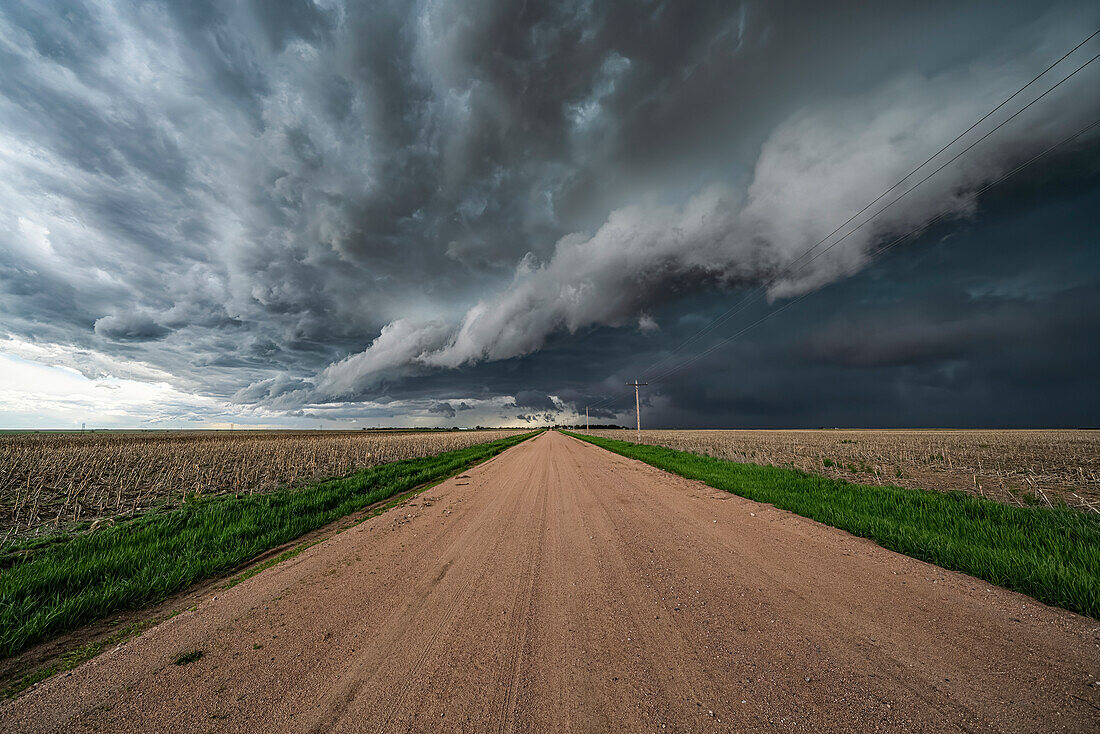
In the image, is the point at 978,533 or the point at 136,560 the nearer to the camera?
the point at 136,560

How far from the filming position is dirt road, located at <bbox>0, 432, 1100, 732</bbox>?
2939 millimetres

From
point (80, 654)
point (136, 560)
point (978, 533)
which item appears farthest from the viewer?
point (978, 533)

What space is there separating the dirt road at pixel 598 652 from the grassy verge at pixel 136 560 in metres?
1.15

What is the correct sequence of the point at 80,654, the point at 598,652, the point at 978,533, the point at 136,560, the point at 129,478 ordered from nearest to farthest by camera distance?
the point at 598,652 < the point at 80,654 < the point at 136,560 < the point at 978,533 < the point at 129,478

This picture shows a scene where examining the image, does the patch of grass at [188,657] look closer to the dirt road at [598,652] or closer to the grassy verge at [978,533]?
the dirt road at [598,652]

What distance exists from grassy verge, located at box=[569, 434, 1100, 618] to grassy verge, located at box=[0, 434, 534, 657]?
1148cm

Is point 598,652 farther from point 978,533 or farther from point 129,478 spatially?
point 129,478

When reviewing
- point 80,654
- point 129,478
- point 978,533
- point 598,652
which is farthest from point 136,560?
point 129,478

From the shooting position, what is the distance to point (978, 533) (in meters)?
6.98

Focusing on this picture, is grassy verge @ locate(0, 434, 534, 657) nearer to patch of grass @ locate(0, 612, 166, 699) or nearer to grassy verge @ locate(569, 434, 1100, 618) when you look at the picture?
patch of grass @ locate(0, 612, 166, 699)

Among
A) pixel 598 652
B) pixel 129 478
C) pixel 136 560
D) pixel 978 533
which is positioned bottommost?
pixel 978 533

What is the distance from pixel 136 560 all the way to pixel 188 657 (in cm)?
391

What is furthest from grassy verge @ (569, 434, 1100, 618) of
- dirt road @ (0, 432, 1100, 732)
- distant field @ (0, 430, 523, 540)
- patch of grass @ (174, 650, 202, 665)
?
distant field @ (0, 430, 523, 540)

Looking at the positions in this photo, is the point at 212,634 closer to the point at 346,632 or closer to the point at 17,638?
the point at 346,632
